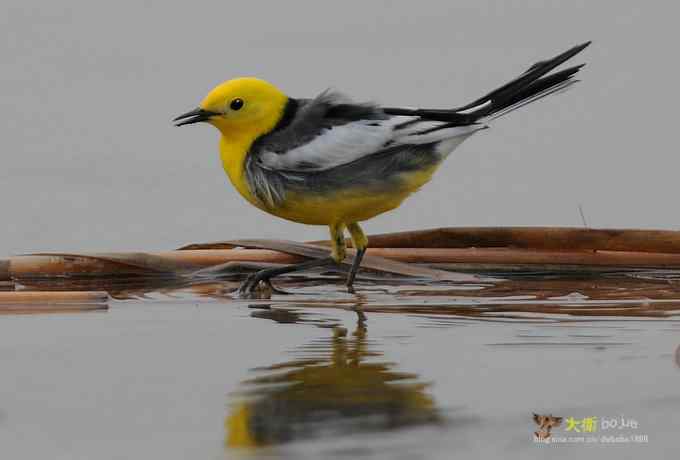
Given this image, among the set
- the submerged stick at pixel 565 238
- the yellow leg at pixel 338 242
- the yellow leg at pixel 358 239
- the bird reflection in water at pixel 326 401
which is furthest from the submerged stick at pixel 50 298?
the submerged stick at pixel 565 238

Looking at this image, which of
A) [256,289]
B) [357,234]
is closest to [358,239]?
[357,234]

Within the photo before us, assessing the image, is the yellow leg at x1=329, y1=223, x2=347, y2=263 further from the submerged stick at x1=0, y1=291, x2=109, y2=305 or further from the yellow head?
the submerged stick at x1=0, y1=291, x2=109, y2=305

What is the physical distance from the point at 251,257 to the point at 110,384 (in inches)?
134

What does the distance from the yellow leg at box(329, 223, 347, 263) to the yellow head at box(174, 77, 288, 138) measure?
639 millimetres

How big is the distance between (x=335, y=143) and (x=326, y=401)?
10.2ft

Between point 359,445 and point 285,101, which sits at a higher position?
point 285,101

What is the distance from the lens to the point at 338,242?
7.06 meters

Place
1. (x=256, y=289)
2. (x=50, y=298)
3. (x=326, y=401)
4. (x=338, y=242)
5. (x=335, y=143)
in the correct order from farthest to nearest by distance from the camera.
Answer: 1. (x=338, y=242)
2. (x=256, y=289)
3. (x=335, y=143)
4. (x=50, y=298)
5. (x=326, y=401)

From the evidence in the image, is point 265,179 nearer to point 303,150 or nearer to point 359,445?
point 303,150

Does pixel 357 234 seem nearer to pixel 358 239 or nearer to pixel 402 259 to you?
pixel 358 239

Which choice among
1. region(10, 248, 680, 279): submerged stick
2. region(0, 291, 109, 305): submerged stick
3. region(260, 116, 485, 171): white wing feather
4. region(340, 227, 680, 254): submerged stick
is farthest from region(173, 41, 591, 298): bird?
region(0, 291, 109, 305): submerged stick

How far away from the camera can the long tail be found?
673 cm

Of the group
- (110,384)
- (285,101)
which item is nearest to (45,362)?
(110,384)

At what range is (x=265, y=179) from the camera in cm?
673
